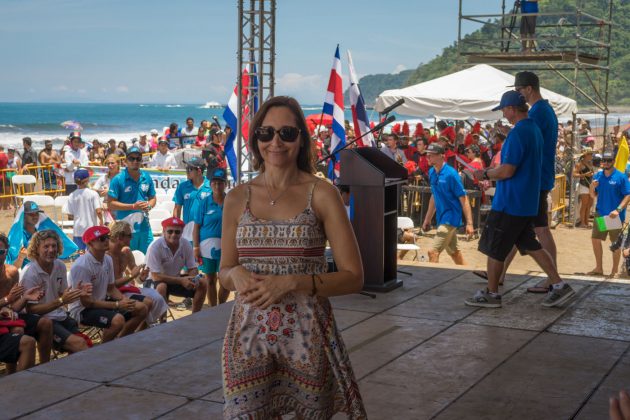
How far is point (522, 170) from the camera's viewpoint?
6.43m

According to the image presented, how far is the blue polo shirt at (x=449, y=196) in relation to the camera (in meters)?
9.92

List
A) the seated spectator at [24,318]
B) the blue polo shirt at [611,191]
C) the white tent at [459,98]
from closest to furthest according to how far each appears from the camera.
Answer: the seated spectator at [24,318], the blue polo shirt at [611,191], the white tent at [459,98]

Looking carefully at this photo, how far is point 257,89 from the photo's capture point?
12.0m

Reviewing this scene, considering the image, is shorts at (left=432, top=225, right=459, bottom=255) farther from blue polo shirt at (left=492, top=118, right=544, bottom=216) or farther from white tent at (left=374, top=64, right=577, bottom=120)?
white tent at (left=374, top=64, right=577, bottom=120)

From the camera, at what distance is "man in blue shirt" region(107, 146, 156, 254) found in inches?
422

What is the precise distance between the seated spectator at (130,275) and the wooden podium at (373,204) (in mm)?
1916

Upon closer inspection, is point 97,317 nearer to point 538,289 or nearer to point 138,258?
point 138,258

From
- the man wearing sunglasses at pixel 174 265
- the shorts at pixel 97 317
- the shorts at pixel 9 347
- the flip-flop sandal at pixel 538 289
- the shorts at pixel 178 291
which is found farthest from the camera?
the shorts at pixel 178 291

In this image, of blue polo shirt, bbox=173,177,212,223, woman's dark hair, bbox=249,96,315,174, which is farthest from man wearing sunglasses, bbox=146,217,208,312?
woman's dark hair, bbox=249,96,315,174

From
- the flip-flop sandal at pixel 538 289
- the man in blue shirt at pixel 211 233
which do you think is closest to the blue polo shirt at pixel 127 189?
the man in blue shirt at pixel 211 233

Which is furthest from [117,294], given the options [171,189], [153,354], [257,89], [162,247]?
[171,189]

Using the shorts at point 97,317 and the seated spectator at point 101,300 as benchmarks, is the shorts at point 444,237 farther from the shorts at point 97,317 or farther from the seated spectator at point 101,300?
the shorts at point 97,317

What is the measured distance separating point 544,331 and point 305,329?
3597 mm

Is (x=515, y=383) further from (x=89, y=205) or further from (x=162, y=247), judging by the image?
(x=89, y=205)
